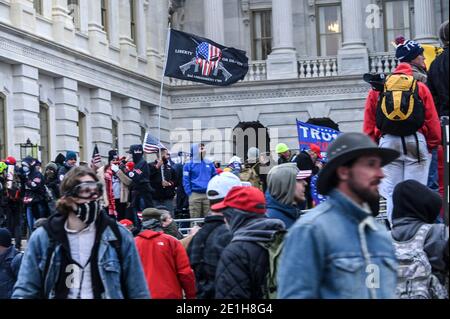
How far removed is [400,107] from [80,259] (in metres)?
4.89

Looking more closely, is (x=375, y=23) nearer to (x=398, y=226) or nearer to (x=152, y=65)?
(x=152, y=65)

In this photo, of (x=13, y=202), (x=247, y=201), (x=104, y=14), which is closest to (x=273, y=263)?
(x=247, y=201)

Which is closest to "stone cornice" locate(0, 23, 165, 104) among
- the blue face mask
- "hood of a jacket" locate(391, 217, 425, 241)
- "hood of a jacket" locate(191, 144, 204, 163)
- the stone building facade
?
the stone building facade

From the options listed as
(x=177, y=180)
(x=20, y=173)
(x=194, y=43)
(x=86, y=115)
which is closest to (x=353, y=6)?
(x=86, y=115)

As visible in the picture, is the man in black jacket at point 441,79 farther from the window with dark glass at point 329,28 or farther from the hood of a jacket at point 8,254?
the window with dark glass at point 329,28

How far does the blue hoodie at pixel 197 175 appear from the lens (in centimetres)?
2366

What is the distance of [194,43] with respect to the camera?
3111cm

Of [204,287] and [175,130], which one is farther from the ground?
[175,130]

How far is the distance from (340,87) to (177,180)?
2027 cm

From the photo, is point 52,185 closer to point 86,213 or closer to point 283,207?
point 283,207

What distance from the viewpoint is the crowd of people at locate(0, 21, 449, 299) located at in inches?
246

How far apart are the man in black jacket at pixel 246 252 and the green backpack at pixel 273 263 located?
0.07ft

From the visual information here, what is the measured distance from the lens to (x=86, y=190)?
8.31 m

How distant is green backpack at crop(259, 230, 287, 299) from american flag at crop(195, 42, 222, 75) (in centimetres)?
2258
